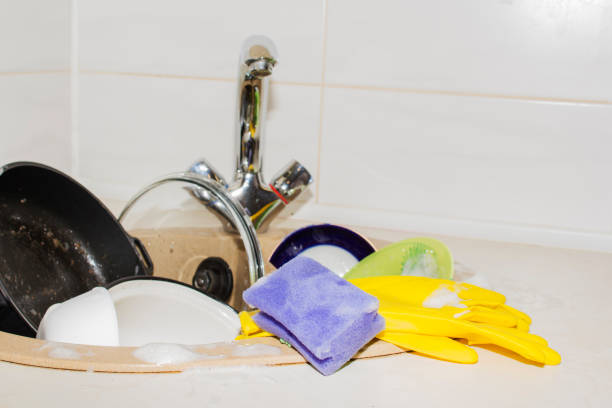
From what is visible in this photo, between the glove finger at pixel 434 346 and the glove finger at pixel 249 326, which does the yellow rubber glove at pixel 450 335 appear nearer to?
the glove finger at pixel 434 346

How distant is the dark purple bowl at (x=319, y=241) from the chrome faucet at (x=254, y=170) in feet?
0.25

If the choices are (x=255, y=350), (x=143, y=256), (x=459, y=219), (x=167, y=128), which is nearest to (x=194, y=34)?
(x=167, y=128)

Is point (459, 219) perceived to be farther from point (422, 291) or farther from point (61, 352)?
point (61, 352)

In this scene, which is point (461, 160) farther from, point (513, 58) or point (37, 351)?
point (37, 351)

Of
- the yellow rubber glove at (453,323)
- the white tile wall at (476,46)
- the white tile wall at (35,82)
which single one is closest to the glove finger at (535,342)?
the yellow rubber glove at (453,323)

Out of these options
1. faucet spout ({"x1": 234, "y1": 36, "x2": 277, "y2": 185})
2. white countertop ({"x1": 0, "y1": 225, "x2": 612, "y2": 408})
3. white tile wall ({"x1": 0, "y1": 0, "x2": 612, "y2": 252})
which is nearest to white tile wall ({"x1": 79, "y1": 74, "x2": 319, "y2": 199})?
white tile wall ({"x1": 0, "y1": 0, "x2": 612, "y2": 252})

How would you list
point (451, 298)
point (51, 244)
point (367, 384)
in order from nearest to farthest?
point (367, 384), point (451, 298), point (51, 244)

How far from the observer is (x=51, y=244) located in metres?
0.69

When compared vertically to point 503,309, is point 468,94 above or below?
above

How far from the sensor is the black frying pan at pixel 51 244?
2.02 feet

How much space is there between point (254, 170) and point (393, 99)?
0.75ft

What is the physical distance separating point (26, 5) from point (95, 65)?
0.15 m

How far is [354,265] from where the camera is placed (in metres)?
0.76

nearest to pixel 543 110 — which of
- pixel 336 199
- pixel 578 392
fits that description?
pixel 336 199
